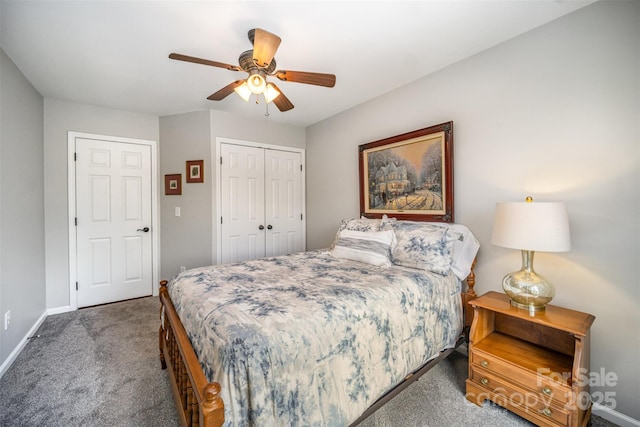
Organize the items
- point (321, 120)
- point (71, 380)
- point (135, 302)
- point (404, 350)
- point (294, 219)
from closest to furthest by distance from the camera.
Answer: point (404, 350) → point (71, 380) → point (135, 302) → point (321, 120) → point (294, 219)

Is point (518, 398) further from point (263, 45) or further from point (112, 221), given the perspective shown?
point (112, 221)

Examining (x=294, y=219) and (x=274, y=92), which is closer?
(x=274, y=92)

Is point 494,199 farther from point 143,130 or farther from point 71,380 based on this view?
point 143,130

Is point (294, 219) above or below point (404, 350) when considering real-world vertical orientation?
above

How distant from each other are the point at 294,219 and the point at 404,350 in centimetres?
282

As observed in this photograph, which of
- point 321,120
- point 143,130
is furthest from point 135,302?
point 321,120

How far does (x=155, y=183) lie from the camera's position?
361cm

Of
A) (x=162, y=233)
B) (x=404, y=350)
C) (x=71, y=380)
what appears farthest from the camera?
(x=162, y=233)

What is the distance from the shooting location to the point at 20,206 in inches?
92.8

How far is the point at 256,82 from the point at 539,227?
2001mm

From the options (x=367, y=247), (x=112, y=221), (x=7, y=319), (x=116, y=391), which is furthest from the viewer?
(x=112, y=221)

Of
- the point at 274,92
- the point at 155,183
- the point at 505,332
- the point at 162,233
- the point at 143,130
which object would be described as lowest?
the point at 505,332

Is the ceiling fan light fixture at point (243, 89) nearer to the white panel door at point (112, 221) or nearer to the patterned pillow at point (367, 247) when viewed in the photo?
the patterned pillow at point (367, 247)

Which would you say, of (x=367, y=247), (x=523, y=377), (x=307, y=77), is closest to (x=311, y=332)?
(x=367, y=247)
